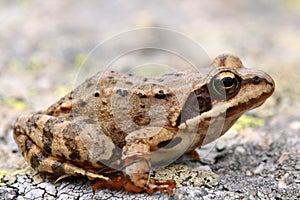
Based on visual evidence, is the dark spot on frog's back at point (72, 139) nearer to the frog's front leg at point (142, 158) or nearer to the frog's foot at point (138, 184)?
the frog's foot at point (138, 184)

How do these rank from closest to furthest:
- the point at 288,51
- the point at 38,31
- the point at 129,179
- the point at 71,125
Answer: the point at 129,179 → the point at 71,125 → the point at 288,51 → the point at 38,31

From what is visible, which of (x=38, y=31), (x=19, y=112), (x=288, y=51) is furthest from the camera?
(x=38, y=31)

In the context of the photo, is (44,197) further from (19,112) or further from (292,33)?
(292,33)

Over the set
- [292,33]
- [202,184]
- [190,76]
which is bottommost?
[202,184]

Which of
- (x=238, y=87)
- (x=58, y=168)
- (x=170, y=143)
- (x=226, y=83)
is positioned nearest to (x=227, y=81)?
(x=226, y=83)

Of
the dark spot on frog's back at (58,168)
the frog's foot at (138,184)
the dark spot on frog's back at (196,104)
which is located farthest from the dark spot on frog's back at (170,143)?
the dark spot on frog's back at (58,168)

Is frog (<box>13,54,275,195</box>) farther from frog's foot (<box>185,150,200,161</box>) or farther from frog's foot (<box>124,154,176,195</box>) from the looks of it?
frog's foot (<box>185,150,200,161</box>)

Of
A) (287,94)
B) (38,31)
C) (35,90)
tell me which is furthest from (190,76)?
(38,31)

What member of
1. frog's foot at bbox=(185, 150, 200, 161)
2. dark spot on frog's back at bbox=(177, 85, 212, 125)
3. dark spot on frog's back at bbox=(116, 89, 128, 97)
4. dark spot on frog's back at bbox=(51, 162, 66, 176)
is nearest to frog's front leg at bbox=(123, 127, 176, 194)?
dark spot on frog's back at bbox=(177, 85, 212, 125)
